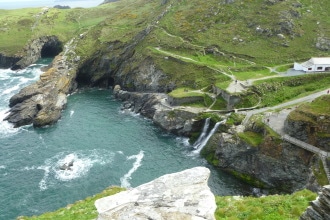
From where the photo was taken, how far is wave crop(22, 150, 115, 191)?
221 ft

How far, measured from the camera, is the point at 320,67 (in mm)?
96500

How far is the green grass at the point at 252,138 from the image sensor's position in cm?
6931

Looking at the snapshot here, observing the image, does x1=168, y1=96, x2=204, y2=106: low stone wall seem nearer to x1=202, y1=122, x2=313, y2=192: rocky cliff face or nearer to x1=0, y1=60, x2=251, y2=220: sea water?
x1=0, y1=60, x2=251, y2=220: sea water

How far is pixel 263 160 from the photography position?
66.9 metres

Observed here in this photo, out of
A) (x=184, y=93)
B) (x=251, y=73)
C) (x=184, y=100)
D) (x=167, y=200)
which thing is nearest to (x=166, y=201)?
(x=167, y=200)

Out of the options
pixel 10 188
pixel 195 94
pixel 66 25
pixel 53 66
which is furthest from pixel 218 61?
pixel 66 25

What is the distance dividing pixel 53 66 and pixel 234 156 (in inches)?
3411

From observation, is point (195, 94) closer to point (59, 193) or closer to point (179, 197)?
point (59, 193)

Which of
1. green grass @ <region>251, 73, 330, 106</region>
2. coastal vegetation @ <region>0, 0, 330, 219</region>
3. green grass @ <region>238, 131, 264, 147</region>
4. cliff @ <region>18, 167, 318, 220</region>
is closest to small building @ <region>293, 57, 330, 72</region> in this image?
green grass @ <region>251, 73, 330, 106</region>

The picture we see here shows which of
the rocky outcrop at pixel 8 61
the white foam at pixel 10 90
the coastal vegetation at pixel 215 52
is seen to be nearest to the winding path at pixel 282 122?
the coastal vegetation at pixel 215 52

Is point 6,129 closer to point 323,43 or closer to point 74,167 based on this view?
point 74,167

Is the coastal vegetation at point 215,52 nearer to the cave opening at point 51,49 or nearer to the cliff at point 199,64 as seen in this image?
the cliff at point 199,64

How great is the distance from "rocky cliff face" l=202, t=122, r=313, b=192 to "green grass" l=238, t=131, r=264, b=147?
1.02 feet

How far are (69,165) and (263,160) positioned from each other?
40171mm
